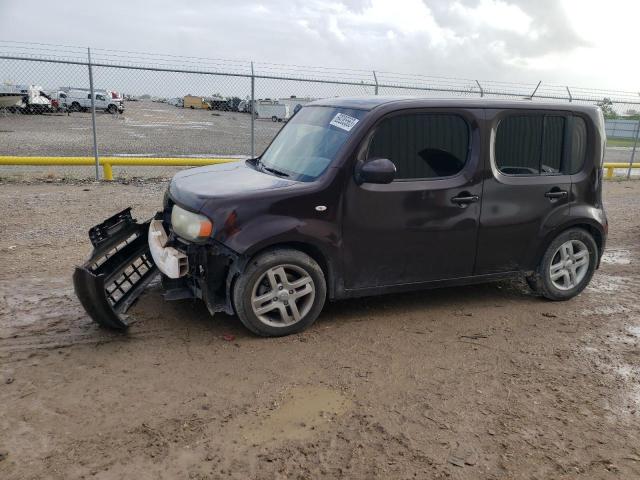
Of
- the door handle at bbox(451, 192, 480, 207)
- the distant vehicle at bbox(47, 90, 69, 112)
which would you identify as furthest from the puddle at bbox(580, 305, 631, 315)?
the distant vehicle at bbox(47, 90, 69, 112)

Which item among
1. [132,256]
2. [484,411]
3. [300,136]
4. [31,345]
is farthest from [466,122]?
[31,345]

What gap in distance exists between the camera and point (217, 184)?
4328mm

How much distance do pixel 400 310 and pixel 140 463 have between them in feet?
9.05

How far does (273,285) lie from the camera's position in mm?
4125

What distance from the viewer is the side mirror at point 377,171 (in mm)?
4156

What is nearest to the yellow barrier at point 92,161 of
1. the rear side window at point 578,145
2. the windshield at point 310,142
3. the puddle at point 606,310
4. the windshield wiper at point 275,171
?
the windshield at point 310,142

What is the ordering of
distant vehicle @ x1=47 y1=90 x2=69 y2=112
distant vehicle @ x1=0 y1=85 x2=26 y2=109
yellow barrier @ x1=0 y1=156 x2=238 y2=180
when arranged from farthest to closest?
distant vehicle @ x1=47 y1=90 x2=69 y2=112
distant vehicle @ x1=0 y1=85 x2=26 y2=109
yellow barrier @ x1=0 y1=156 x2=238 y2=180

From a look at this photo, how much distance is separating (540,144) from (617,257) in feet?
9.75

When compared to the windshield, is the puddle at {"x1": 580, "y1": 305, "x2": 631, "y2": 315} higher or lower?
lower

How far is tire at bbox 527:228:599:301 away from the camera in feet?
16.9

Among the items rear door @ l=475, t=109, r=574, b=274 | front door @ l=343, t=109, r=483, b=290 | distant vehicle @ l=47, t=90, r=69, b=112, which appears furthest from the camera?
distant vehicle @ l=47, t=90, r=69, b=112

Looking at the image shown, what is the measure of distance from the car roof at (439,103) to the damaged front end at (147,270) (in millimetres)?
1677

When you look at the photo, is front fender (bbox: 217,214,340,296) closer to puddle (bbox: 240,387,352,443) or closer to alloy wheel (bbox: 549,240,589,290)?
puddle (bbox: 240,387,352,443)

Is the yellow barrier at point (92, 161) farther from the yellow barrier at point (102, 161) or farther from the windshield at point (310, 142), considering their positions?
the windshield at point (310, 142)
